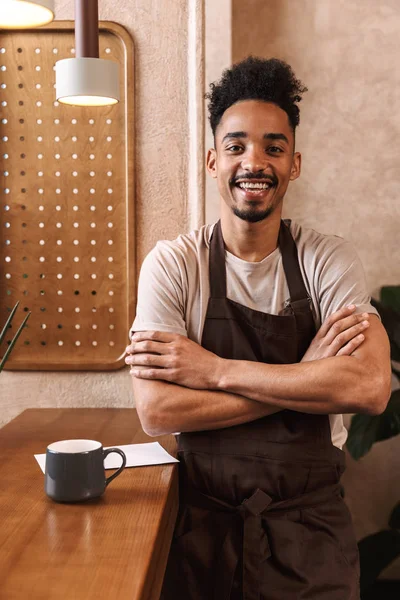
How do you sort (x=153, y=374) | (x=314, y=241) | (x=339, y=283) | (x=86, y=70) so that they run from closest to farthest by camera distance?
(x=86, y=70) < (x=153, y=374) < (x=339, y=283) < (x=314, y=241)

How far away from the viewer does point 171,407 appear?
170 centimetres

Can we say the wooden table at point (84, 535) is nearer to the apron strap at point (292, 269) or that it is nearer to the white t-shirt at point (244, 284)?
the white t-shirt at point (244, 284)

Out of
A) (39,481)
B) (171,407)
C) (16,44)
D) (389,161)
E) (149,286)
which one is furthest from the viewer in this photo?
(389,161)

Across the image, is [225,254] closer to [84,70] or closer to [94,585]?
[84,70]

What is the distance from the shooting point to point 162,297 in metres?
1.82

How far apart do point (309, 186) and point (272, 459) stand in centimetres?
148

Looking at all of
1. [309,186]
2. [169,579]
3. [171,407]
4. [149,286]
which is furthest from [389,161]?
[169,579]

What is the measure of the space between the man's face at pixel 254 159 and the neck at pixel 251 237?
0.07 feet

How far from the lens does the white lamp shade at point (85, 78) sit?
1.62 meters

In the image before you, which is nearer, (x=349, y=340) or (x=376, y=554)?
(x=349, y=340)

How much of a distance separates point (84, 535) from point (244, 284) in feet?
2.82

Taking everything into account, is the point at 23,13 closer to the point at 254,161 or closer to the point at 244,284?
the point at 254,161

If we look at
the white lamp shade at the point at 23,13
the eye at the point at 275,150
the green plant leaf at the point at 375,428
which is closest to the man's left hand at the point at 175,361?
the eye at the point at 275,150

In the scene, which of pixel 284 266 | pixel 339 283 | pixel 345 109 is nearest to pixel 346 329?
pixel 339 283
